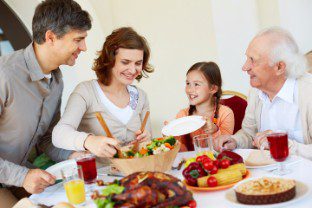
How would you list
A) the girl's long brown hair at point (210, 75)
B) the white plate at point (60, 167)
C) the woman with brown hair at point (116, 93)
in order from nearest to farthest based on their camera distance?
the white plate at point (60, 167) → the woman with brown hair at point (116, 93) → the girl's long brown hair at point (210, 75)

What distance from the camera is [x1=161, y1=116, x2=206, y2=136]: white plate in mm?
2525

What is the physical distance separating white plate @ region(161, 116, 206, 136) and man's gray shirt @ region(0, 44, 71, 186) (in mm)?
709

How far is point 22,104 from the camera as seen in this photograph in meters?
2.69

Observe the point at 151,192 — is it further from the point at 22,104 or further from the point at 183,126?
the point at 22,104

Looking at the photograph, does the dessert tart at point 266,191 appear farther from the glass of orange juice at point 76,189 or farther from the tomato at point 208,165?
the glass of orange juice at point 76,189

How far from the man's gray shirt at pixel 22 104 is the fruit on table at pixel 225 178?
111 centimetres

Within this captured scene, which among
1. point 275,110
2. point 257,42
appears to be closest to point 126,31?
point 257,42

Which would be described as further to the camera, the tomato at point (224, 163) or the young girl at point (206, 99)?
the young girl at point (206, 99)

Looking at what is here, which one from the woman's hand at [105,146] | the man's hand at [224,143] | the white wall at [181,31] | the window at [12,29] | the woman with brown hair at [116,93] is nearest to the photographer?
the woman's hand at [105,146]

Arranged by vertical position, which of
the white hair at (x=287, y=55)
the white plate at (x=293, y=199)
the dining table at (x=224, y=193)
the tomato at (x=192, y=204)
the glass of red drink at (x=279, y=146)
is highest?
the white hair at (x=287, y=55)

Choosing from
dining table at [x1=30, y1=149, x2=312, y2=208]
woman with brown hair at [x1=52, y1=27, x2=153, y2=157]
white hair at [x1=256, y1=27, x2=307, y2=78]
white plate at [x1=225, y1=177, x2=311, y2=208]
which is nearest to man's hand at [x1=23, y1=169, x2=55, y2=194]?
dining table at [x1=30, y1=149, x2=312, y2=208]

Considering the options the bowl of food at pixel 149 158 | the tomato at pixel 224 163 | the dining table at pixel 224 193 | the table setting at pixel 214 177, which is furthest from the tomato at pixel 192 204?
the bowl of food at pixel 149 158

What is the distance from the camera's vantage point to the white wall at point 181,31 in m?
4.37

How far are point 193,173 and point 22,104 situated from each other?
1.24 metres
